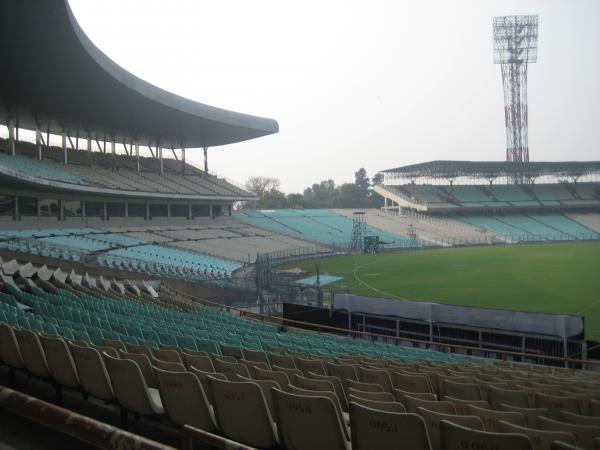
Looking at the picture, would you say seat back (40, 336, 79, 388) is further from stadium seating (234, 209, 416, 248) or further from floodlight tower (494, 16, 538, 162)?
floodlight tower (494, 16, 538, 162)

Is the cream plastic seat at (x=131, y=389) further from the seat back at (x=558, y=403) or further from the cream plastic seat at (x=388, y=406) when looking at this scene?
the seat back at (x=558, y=403)

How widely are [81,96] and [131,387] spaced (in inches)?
1253

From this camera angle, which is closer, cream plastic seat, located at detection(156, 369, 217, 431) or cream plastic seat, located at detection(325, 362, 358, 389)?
cream plastic seat, located at detection(156, 369, 217, 431)

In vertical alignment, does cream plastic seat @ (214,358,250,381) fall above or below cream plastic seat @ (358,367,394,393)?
above

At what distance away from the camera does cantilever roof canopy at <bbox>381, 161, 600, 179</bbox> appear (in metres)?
71.6

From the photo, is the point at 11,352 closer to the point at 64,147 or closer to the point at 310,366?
the point at 310,366

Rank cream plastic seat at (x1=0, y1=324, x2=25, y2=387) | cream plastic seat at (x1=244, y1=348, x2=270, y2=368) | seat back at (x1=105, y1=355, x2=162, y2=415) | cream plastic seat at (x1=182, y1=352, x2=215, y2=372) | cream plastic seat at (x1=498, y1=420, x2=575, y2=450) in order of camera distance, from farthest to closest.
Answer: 1. cream plastic seat at (x1=244, y1=348, x2=270, y2=368)
2. cream plastic seat at (x1=0, y1=324, x2=25, y2=387)
3. cream plastic seat at (x1=182, y1=352, x2=215, y2=372)
4. seat back at (x1=105, y1=355, x2=162, y2=415)
5. cream plastic seat at (x1=498, y1=420, x2=575, y2=450)

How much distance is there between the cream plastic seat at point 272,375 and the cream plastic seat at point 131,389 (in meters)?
0.86

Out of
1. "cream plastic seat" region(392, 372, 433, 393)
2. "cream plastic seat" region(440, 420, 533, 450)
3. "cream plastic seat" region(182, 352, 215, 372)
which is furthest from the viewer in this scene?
"cream plastic seat" region(392, 372, 433, 393)

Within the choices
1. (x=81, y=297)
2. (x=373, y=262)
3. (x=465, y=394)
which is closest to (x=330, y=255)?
(x=373, y=262)

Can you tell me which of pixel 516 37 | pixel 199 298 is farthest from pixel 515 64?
pixel 199 298

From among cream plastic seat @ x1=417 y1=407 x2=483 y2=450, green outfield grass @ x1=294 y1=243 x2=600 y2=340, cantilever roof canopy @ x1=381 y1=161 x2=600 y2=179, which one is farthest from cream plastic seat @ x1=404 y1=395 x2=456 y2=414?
cantilever roof canopy @ x1=381 y1=161 x2=600 y2=179

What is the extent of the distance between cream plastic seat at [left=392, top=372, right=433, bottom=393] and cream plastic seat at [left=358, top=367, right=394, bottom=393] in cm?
15

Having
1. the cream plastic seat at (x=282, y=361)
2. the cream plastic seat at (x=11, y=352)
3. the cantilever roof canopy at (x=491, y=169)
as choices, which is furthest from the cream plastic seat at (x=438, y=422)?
the cantilever roof canopy at (x=491, y=169)
